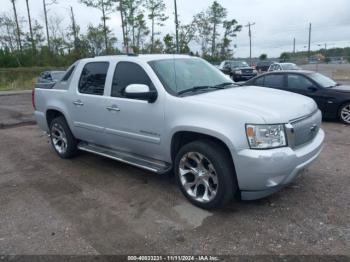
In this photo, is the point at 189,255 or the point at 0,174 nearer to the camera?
the point at 189,255

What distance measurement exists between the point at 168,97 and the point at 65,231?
189cm

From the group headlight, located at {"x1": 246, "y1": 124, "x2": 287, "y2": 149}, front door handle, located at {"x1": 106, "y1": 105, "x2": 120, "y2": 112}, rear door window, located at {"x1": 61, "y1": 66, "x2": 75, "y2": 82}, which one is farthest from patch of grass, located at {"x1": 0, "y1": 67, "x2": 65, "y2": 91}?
headlight, located at {"x1": 246, "y1": 124, "x2": 287, "y2": 149}

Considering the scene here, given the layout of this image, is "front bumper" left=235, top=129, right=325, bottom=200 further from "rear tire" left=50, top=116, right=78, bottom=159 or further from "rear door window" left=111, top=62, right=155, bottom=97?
"rear tire" left=50, top=116, right=78, bottom=159

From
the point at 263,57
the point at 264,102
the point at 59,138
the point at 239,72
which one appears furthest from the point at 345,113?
the point at 263,57

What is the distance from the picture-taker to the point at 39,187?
4.61 meters

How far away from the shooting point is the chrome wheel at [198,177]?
11.8 ft

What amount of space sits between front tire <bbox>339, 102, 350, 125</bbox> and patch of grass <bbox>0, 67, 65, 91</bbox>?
89.9 ft

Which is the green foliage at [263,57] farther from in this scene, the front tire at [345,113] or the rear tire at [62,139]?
Result: the rear tire at [62,139]

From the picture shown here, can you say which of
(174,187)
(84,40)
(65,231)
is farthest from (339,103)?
(84,40)

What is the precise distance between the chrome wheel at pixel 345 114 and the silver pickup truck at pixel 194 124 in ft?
16.0

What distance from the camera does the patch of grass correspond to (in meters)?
30.0

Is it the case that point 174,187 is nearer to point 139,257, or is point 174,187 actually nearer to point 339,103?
point 139,257

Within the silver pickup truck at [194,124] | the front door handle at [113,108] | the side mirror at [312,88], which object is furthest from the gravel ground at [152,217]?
the side mirror at [312,88]

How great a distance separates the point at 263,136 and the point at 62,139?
3.98 meters
